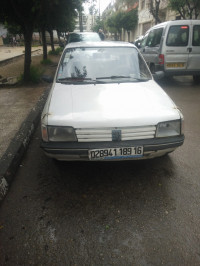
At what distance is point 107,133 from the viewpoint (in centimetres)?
237

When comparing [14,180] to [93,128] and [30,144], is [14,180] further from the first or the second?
[93,128]

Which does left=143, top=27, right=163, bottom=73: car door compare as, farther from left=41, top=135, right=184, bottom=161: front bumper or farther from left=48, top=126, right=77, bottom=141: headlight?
left=48, top=126, right=77, bottom=141: headlight

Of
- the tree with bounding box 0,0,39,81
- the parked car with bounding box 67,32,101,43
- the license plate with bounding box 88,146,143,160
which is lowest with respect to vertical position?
the license plate with bounding box 88,146,143,160

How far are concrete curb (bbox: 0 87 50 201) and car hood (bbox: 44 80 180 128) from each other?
0.92 m

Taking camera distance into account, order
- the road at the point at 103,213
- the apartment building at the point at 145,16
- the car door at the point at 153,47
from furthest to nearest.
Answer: the apartment building at the point at 145,16 → the car door at the point at 153,47 → the road at the point at 103,213

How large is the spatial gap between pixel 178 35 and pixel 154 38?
1130 millimetres

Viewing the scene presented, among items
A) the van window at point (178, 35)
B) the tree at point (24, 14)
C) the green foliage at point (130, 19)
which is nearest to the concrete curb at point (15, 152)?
the tree at point (24, 14)

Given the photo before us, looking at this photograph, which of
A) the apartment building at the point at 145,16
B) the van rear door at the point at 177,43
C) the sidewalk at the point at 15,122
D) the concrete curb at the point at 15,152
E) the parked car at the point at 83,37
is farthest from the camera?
the apartment building at the point at 145,16

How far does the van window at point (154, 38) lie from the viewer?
772 cm

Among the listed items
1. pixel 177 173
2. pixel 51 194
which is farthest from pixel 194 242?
pixel 51 194

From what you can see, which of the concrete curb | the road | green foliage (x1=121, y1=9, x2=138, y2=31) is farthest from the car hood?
green foliage (x1=121, y1=9, x2=138, y2=31)

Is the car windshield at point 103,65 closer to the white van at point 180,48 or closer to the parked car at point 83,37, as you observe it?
the white van at point 180,48

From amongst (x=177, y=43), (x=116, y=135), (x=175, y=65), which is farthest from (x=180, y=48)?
(x=116, y=135)

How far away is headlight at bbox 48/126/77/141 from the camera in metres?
2.39
